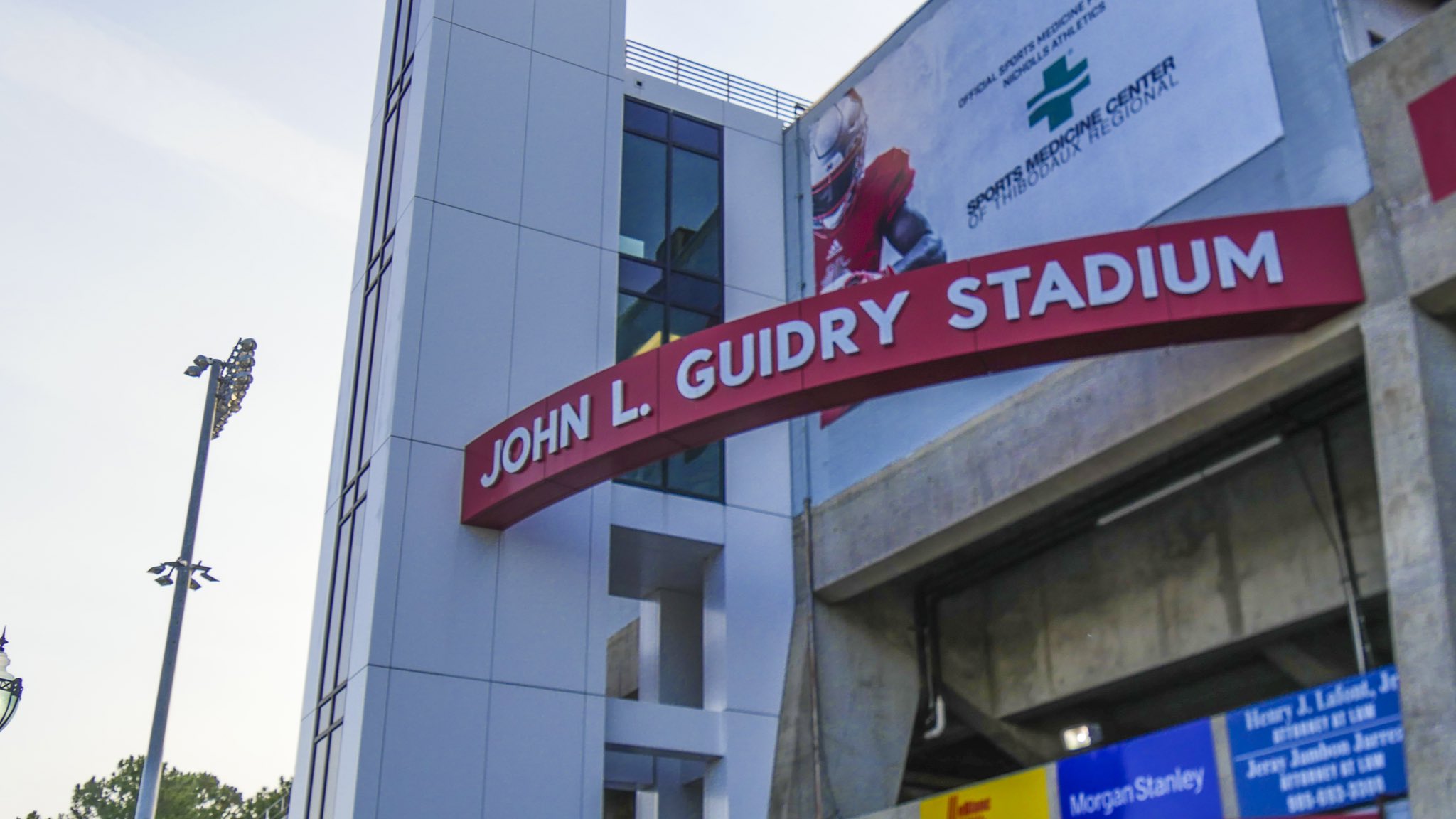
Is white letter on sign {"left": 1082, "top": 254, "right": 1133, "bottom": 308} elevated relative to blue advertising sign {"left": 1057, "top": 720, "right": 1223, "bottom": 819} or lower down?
elevated

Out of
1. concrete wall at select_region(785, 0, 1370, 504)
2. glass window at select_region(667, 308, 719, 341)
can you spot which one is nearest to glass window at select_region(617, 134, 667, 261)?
glass window at select_region(667, 308, 719, 341)

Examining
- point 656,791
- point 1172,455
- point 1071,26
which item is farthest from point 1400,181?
point 656,791

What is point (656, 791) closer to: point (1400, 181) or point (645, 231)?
point (645, 231)

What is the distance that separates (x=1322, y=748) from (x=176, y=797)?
67.8 meters

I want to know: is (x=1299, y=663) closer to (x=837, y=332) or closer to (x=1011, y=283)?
(x=1011, y=283)

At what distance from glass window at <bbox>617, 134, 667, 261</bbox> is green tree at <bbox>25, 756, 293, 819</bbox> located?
177ft

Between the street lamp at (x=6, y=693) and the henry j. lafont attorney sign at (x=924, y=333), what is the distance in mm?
9328

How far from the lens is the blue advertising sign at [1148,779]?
54.6ft

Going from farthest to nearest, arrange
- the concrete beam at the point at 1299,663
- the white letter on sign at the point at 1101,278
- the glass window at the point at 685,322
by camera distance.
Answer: the glass window at the point at 685,322 → the concrete beam at the point at 1299,663 → the white letter on sign at the point at 1101,278

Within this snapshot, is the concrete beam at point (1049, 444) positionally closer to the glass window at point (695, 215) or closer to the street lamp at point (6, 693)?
the glass window at point (695, 215)

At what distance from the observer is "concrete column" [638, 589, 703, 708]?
26.4m

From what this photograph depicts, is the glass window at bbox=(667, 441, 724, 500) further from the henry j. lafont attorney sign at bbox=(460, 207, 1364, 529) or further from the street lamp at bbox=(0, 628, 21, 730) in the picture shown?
the street lamp at bbox=(0, 628, 21, 730)

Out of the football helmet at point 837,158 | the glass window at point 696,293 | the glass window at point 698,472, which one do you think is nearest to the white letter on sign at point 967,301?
the glass window at point 698,472

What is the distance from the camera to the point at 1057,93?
22.2 meters
